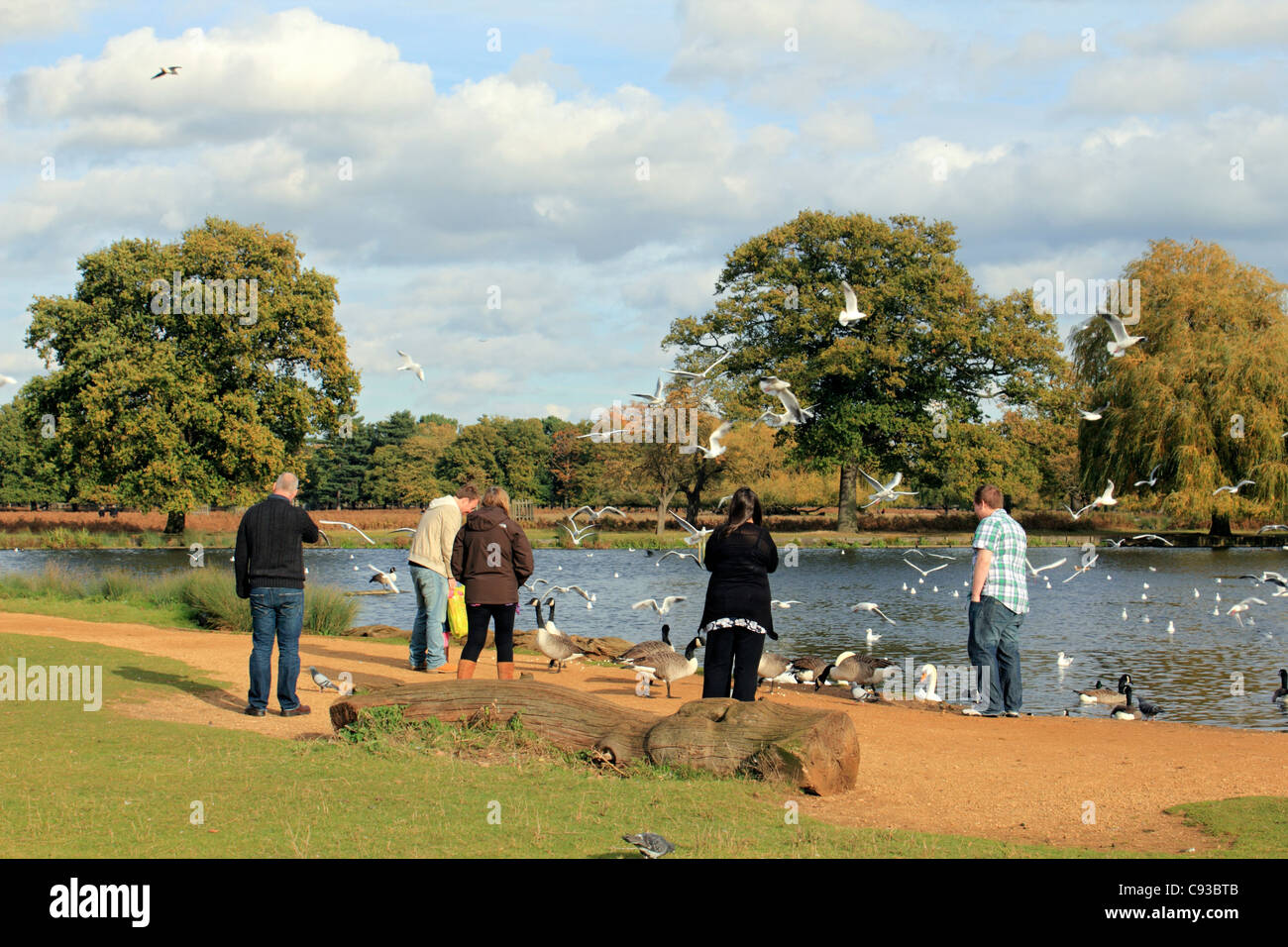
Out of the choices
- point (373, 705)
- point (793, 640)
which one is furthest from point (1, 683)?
point (793, 640)

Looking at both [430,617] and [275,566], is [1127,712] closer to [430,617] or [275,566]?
[430,617]

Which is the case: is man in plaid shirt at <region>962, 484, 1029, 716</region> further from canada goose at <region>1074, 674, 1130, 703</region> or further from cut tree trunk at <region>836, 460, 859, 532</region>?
cut tree trunk at <region>836, 460, 859, 532</region>

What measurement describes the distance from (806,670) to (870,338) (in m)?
42.3

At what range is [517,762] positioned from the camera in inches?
332

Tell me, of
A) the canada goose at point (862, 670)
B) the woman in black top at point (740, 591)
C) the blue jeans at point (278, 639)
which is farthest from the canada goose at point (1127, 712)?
the blue jeans at point (278, 639)

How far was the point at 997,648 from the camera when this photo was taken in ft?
39.8

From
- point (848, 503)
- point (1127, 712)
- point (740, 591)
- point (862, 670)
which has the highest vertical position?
point (740, 591)

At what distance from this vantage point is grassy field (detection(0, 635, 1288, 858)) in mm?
6137

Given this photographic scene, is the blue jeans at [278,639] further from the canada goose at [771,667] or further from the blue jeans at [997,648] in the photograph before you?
the blue jeans at [997,648]

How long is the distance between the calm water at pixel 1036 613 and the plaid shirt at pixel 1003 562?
451 cm

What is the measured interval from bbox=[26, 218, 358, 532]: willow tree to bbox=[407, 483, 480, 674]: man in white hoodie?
38.0 m

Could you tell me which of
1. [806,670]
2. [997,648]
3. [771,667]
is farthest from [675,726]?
[806,670]

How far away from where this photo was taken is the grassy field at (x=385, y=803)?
20.1 feet

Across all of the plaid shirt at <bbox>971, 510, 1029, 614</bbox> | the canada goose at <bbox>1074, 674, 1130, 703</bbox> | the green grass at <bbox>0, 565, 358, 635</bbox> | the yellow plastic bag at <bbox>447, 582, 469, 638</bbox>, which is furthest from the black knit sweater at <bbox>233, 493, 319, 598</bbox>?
the canada goose at <bbox>1074, 674, 1130, 703</bbox>
